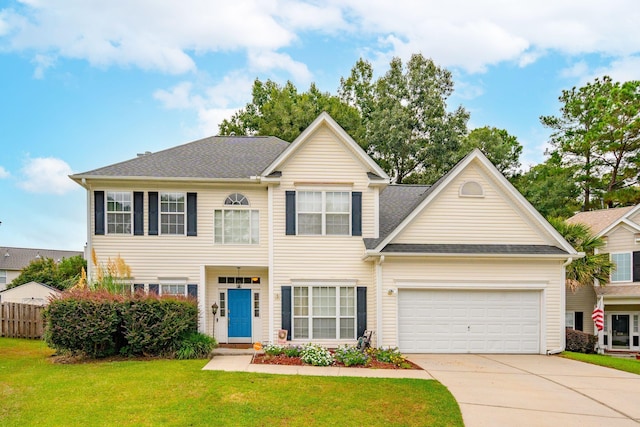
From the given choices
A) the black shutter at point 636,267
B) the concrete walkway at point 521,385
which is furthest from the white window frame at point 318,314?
the black shutter at point 636,267

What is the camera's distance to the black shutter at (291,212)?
51.8ft

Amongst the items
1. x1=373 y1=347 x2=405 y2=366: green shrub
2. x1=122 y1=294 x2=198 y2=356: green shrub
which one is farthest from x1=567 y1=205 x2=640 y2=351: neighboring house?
x1=122 y1=294 x2=198 y2=356: green shrub

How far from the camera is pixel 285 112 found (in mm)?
31688

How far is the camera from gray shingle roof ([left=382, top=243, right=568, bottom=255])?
15.1 metres

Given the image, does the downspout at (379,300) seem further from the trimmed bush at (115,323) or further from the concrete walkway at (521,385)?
the trimmed bush at (115,323)

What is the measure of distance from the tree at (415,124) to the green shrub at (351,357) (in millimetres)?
19930

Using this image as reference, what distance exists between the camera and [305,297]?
51.5 ft

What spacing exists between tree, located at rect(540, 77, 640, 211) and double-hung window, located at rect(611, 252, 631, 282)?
38.9 feet

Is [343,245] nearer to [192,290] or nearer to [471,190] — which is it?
[471,190]

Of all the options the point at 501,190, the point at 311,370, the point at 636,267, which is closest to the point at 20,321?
the point at 311,370

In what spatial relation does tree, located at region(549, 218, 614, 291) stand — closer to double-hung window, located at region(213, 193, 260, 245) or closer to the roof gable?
the roof gable

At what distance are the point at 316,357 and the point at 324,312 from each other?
275cm

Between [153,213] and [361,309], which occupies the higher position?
[153,213]

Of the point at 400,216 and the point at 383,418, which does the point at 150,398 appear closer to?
the point at 383,418
